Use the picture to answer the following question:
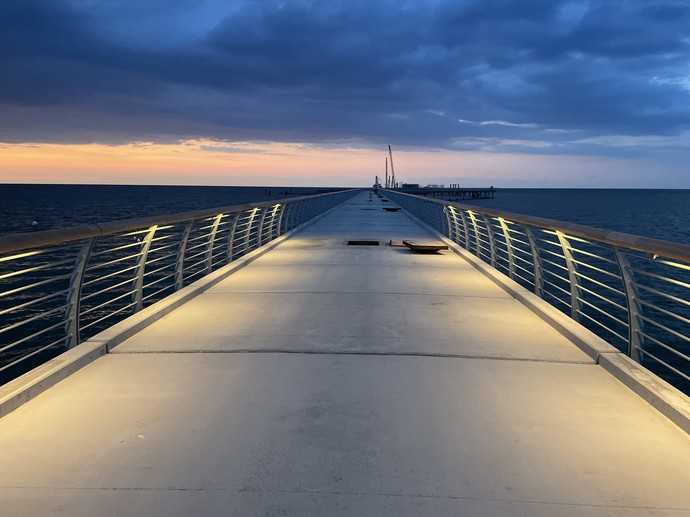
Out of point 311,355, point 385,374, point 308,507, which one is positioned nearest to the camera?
point 308,507

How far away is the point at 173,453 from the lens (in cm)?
336

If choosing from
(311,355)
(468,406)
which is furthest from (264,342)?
(468,406)

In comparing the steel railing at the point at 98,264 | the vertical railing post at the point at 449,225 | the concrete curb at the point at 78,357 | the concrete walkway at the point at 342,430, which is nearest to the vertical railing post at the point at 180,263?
the steel railing at the point at 98,264

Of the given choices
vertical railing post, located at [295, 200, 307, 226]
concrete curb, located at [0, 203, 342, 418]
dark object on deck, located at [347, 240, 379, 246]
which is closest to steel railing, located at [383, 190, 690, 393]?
dark object on deck, located at [347, 240, 379, 246]

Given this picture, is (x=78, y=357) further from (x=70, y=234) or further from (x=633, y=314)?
A: (x=633, y=314)

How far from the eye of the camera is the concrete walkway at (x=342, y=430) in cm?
291

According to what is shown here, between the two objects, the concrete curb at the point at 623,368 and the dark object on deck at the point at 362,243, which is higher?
the concrete curb at the point at 623,368

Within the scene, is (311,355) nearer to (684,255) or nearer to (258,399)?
(258,399)

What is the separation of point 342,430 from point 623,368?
2.63m

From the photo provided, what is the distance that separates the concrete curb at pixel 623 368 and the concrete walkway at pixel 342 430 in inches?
A: 4.0

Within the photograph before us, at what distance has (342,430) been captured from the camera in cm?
371

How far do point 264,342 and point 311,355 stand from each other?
0.67 metres

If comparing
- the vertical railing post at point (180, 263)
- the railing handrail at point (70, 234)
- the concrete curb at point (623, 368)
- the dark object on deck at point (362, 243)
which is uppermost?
the railing handrail at point (70, 234)

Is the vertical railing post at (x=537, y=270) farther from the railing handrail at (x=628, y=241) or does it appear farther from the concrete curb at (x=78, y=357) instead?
A: the concrete curb at (x=78, y=357)
